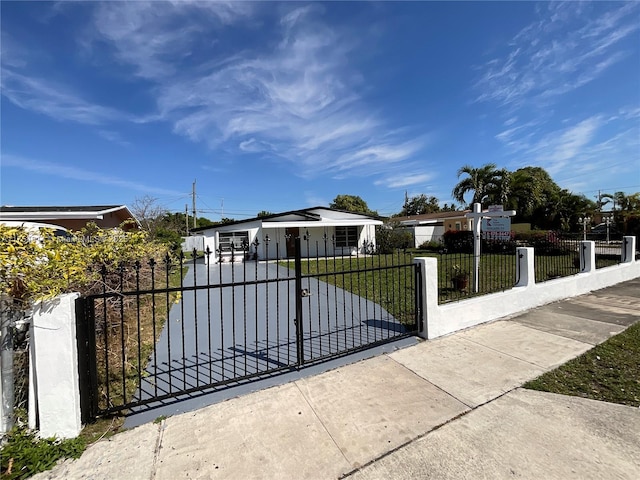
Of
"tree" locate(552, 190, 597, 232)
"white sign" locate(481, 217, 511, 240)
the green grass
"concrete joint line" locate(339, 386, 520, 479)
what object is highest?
"tree" locate(552, 190, 597, 232)

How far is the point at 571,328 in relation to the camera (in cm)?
495

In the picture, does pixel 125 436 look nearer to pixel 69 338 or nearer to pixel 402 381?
pixel 69 338

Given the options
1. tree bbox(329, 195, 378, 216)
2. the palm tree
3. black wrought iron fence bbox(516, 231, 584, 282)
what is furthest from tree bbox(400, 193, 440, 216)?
black wrought iron fence bbox(516, 231, 584, 282)

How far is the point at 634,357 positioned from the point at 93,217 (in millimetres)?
14307

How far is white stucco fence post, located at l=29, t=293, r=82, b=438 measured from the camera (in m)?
2.40

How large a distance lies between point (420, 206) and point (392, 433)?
54110 mm

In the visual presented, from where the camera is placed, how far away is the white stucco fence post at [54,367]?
2.40 m

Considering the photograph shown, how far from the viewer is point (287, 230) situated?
797 inches

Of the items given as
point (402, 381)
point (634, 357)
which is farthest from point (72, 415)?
point (634, 357)

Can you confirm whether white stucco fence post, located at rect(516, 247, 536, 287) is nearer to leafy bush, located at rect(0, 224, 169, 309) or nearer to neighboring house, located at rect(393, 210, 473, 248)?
leafy bush, located at rect(0, 224, 169, 309)

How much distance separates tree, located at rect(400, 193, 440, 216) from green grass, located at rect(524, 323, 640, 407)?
49.9 m

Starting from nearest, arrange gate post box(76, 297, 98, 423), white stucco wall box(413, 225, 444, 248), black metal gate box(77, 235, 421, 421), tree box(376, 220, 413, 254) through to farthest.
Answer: gate post box(76, 297, 98, 423)
black metal gate box(77, 235, 421, 421)
tree box(376, 220, 413, 254)
white stucco wall box(413, 225, 444, 248)

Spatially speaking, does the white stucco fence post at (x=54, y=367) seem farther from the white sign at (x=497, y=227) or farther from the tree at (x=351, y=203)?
the tree at (x=351, y=203)

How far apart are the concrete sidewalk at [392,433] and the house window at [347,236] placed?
1695 cm
